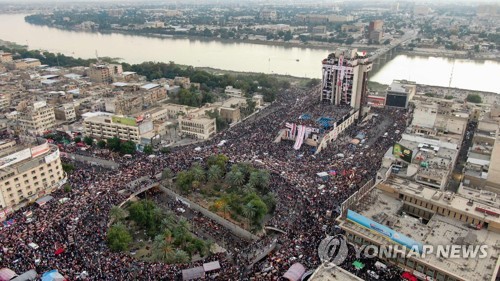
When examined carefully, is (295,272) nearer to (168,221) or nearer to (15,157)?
(168,221)

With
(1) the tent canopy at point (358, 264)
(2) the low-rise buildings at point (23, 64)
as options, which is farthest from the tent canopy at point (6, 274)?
(2) the low-rise buildings at point (23, 64)

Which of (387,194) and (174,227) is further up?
(387,194)

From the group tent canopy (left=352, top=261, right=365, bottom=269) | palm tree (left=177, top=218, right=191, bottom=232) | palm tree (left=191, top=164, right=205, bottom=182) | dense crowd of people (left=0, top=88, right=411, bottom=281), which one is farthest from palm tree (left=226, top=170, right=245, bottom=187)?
tent canopy (left=352, top=261, right=365, bottom=269)

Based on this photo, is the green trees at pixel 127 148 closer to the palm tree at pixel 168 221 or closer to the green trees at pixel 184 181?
the green trees at pixel 184 181

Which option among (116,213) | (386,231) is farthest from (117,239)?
(386,231)

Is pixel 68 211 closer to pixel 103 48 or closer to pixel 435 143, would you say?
pixel 435 143

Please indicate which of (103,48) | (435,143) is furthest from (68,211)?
(103,48)
